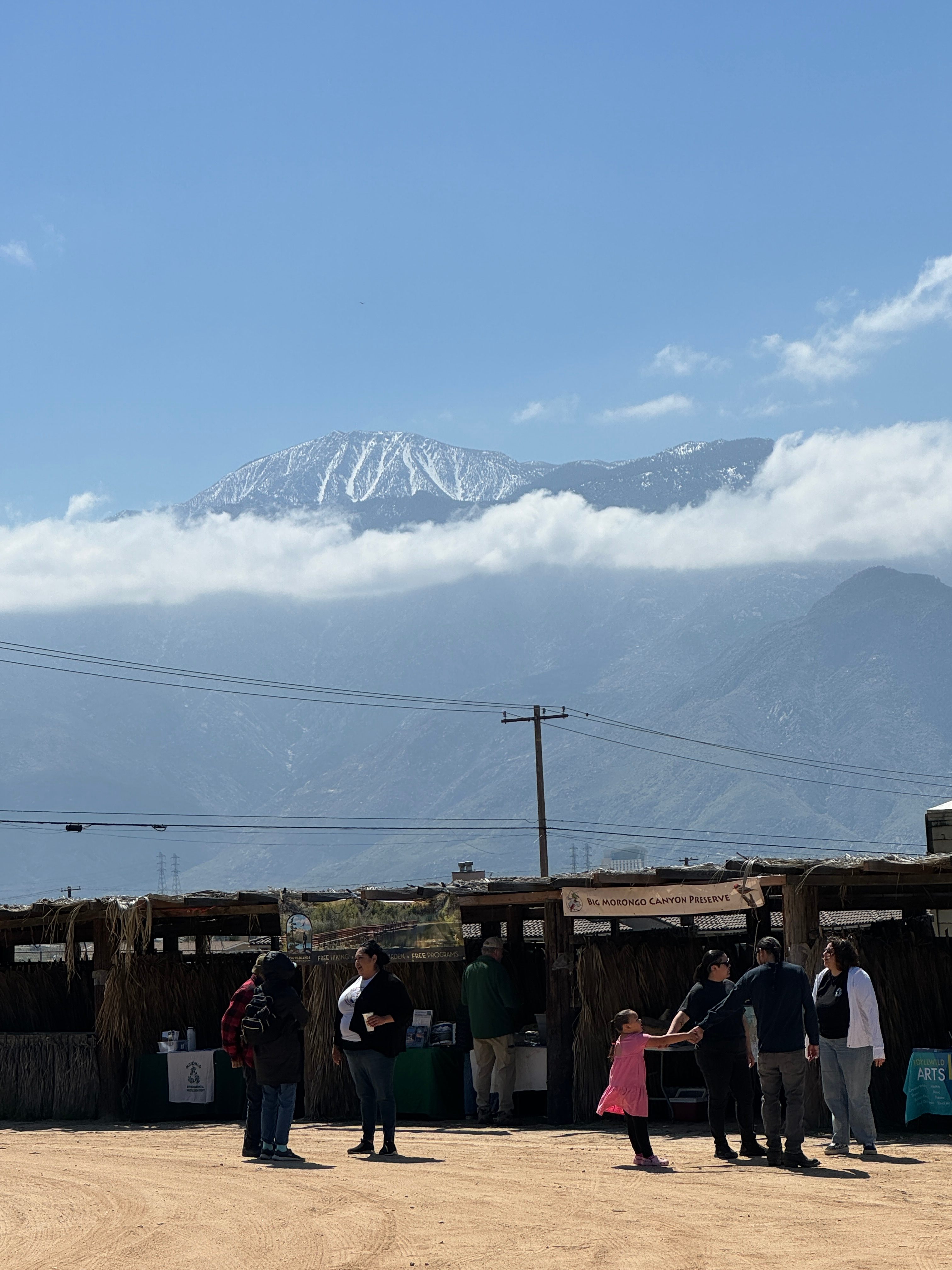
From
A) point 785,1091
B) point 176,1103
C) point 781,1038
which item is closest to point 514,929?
point 176,1103

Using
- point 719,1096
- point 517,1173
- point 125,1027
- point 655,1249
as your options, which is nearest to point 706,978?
point 719,1096

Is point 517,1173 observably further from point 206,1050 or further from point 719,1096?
point 206,1050

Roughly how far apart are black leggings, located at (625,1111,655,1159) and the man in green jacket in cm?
304

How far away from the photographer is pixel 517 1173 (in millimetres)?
10445

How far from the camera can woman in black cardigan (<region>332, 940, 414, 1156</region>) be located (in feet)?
36.8

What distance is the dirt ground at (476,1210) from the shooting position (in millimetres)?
7605

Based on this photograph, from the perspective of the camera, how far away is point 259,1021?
1086 centimetres

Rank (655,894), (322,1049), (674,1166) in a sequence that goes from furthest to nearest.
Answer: (322,1049)
(655,894)
(674,1166)

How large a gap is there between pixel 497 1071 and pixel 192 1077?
3.43 m

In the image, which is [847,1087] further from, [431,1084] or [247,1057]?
[431,1084]

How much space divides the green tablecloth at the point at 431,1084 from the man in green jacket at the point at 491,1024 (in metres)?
0.44

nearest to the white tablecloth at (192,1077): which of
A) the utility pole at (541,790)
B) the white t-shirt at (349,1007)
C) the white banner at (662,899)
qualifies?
the white banner at (662,899)

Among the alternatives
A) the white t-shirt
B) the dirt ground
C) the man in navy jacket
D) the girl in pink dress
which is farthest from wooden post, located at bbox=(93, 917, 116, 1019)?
the man in navy jacket

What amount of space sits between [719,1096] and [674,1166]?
54 centimetres
